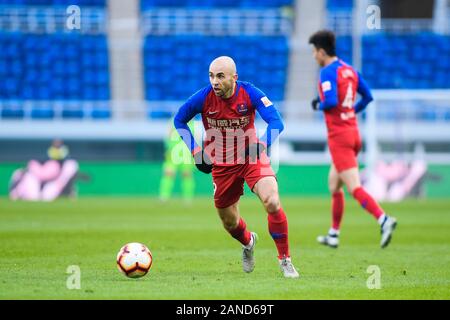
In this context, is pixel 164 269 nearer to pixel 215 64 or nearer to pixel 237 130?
pixel 237 130

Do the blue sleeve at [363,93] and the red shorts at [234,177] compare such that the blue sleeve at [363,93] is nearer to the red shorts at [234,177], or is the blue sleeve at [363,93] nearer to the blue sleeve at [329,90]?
the blue sleeve at [329,90]

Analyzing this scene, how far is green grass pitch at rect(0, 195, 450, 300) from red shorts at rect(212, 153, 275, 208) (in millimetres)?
709

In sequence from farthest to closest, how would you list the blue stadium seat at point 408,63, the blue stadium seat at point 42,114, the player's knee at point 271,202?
1. the blue stadium seat at point 408,63
2. the blue stadium seat at point 42,114
3. the player's knee at point 271,202

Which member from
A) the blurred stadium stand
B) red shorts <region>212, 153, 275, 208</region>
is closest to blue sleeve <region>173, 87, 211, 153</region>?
red shorts <region>212, 153, 275, 208</region>

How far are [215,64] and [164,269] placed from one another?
2.10 m

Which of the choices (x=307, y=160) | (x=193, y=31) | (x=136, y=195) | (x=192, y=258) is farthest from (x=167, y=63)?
(x=192, y=258)

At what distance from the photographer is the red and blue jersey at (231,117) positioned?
805cm

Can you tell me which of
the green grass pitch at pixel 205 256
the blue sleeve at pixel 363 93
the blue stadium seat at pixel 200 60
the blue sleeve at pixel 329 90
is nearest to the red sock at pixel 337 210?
the green grass pitch at pixel 205 256

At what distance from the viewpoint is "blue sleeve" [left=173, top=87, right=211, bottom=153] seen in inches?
319

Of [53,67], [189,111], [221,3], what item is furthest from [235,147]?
[221,3]

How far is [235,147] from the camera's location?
8.23 meters

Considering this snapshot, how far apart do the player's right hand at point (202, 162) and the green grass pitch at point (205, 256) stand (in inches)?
38.1

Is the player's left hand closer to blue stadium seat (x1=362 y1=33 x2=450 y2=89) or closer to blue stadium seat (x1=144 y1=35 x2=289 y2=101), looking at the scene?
blue stadium seat (x1=144 y1=35 x2=289 y2=101)

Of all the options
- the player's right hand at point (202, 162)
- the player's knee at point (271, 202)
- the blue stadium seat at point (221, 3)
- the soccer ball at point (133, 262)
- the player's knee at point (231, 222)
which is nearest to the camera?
the soccer ball at point (133, 262)
